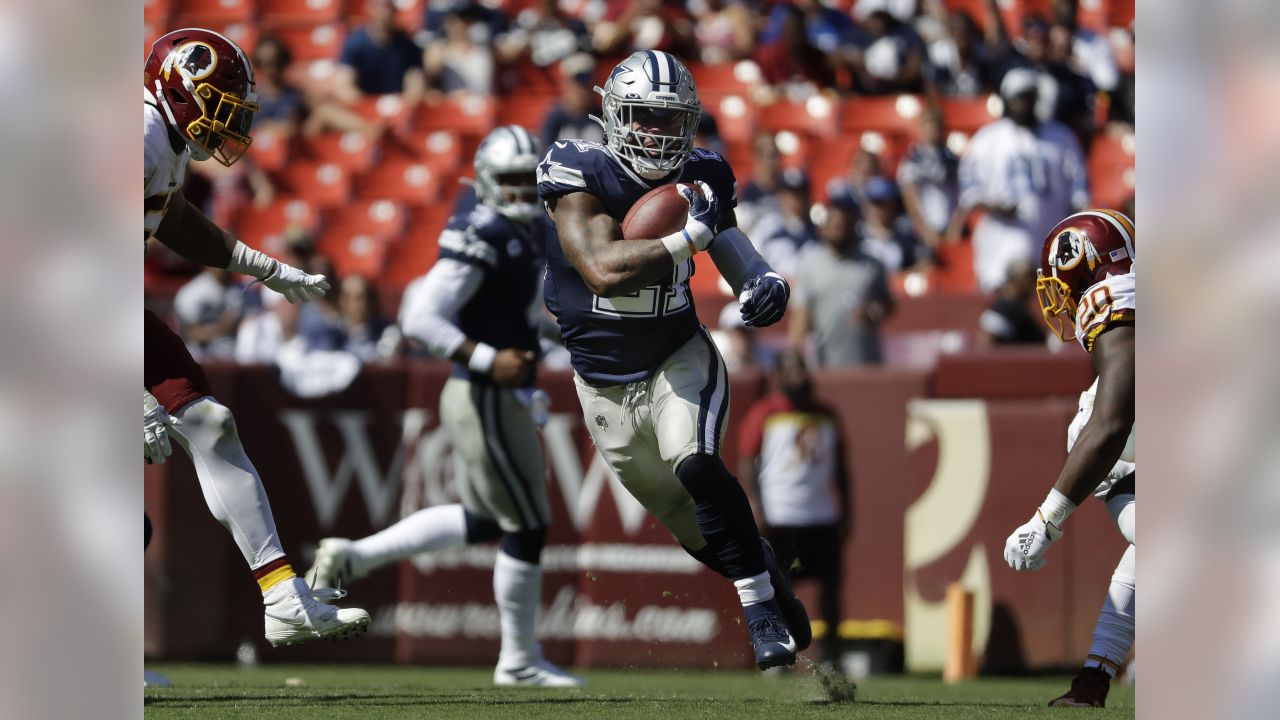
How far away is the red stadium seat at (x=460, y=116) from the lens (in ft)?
44.4

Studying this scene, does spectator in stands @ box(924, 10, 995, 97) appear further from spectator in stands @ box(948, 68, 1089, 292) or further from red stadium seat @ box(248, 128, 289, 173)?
red stadium seat @ box(248, 128, 289, 173)

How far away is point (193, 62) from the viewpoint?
547cm

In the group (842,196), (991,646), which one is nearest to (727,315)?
(842,196)

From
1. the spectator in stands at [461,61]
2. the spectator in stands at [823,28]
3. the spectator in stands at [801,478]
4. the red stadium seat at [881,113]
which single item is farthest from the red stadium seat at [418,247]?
the spectator in stands at [801,478]

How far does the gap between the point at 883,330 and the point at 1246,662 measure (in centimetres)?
769

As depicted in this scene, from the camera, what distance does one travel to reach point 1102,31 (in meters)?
13.0

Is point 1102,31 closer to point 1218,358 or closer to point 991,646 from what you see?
point 991,646

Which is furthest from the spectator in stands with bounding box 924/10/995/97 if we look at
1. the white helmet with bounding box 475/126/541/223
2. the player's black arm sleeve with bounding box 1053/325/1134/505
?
the player's black arm sleeve with bounding box 1053/325/1134/505

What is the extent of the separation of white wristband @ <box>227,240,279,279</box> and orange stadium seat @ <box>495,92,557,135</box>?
749 centimetres

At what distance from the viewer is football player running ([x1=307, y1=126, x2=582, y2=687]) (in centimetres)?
736

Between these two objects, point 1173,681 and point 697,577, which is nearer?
point 1173,681

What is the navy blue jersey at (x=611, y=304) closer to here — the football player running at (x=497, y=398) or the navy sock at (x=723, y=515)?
the navy sock at (x=723, y=515)

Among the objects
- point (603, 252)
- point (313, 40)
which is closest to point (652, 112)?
point (603, 252)

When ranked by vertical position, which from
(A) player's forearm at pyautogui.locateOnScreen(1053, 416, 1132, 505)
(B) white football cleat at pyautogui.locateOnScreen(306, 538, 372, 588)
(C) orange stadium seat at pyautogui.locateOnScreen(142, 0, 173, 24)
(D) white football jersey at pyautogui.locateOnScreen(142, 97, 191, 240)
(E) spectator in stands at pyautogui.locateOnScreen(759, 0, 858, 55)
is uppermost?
(C) orange stadium seat at pyautogui.locateOnScreen(142, 0, 173, 24)
